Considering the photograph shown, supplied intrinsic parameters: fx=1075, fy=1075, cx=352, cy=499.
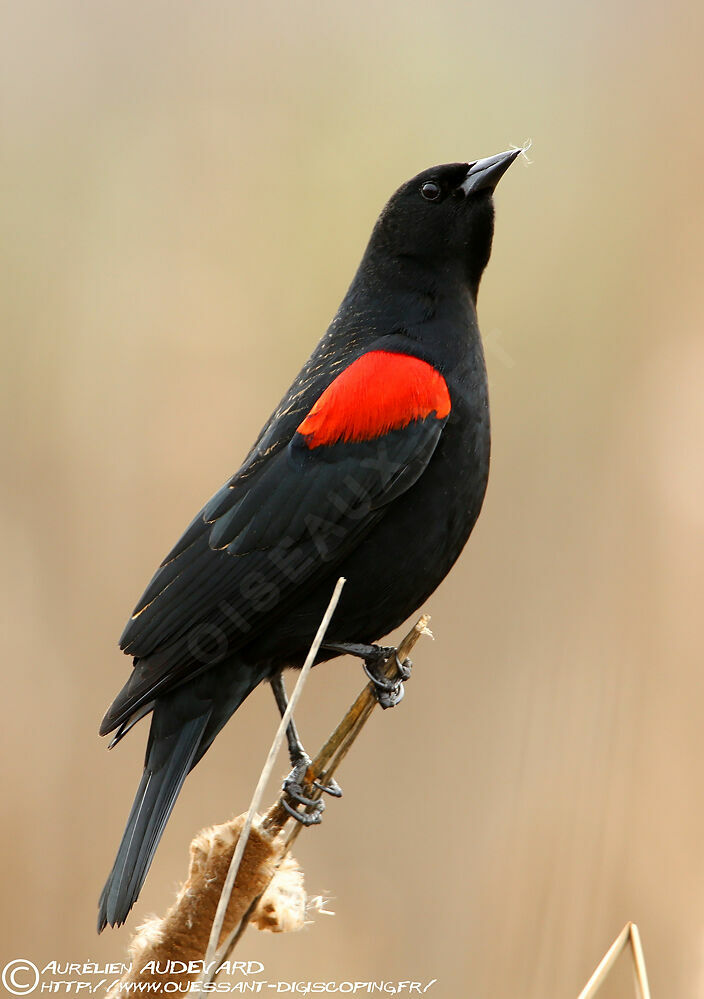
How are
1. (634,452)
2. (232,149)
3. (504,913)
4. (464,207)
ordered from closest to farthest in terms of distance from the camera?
1. (504,913)
2. (464,207)
3. (634,452)
4. (232,149)

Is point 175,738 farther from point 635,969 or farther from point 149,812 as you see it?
point 635,969

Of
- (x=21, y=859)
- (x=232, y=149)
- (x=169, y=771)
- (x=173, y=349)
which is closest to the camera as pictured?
(x=169, y=771)

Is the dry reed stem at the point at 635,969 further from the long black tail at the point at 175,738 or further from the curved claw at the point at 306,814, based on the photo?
the long black tail at the point at 175,738

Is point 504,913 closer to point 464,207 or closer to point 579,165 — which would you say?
point 464,207

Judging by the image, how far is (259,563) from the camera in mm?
2283


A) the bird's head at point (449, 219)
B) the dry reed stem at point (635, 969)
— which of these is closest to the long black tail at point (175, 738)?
the dry reed stem at point (635, 969)

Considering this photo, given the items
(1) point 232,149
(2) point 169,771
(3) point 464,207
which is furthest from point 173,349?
(2) point 169,771

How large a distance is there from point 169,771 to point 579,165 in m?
2.55

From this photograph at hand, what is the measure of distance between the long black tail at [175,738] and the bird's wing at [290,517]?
0.26 ft

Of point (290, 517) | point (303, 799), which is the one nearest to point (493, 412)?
point (290, 517)

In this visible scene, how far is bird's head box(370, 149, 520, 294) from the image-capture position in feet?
8.71

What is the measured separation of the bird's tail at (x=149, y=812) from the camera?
1937 millimetres

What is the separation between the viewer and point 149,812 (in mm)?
2105

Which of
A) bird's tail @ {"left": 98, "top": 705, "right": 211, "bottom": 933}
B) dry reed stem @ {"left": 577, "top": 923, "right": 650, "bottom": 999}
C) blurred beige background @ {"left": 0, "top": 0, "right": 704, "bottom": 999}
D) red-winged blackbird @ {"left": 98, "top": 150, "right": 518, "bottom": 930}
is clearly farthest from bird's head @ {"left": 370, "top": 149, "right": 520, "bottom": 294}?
dry reed stem @ {"left": 577, "top": 923, "right": 650, "bottom": 999}
